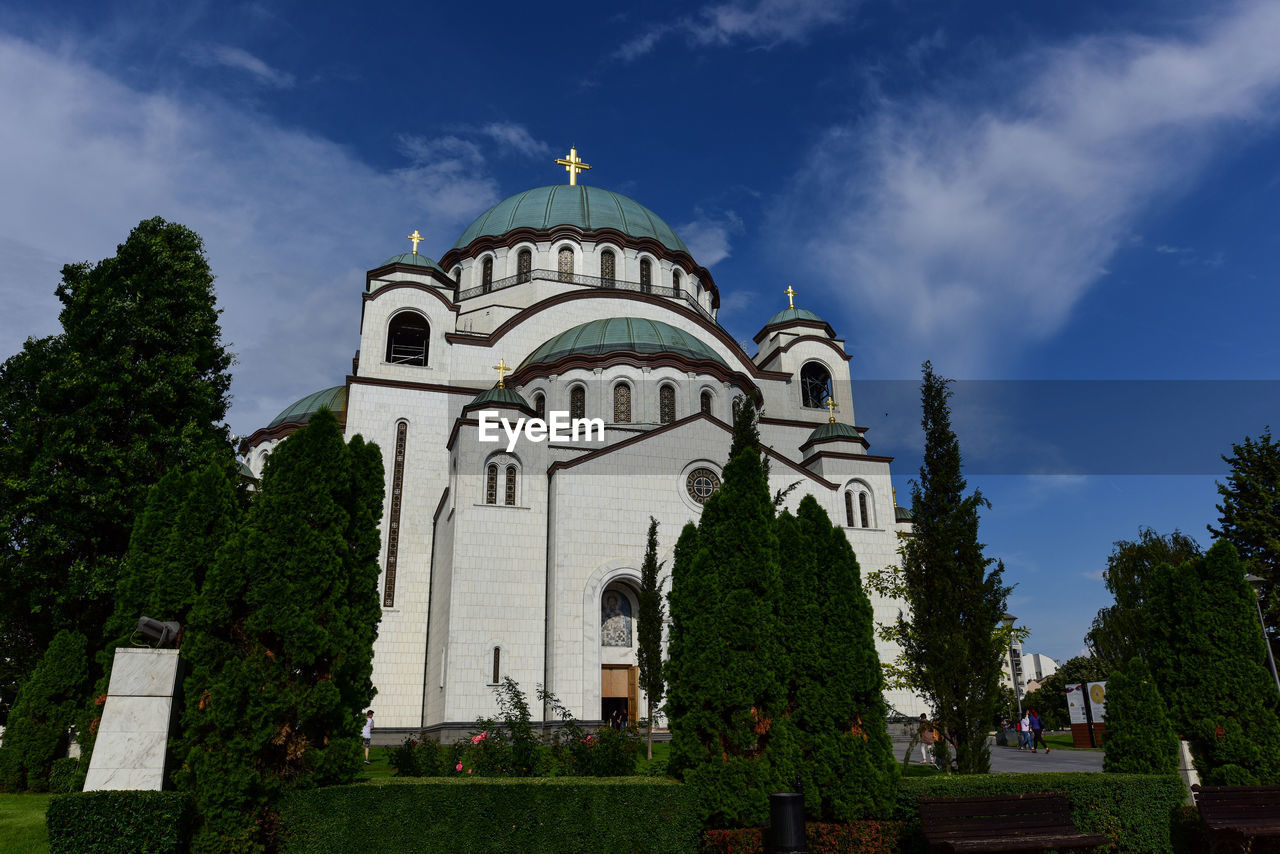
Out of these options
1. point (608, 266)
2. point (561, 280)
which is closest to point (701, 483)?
point (561, 280)

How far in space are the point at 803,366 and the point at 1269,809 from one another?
2222 cm

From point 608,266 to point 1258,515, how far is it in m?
20.8

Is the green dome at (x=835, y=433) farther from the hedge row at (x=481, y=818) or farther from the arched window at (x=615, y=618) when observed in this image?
the hedge row at (x=481, y=818)

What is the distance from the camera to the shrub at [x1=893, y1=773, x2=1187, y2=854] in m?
8.94

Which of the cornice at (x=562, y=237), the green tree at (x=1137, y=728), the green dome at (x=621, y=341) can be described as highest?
the cornice at (x=562, y=237)

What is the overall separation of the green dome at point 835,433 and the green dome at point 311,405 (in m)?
16.6

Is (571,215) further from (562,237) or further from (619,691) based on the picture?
(619,691)

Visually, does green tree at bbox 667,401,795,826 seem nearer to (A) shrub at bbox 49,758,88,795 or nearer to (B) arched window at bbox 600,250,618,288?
(A) shrub at bbox 49,758,88,795

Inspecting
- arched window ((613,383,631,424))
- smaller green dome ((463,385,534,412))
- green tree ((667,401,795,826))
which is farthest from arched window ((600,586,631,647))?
green tree ((667,401,795,826))

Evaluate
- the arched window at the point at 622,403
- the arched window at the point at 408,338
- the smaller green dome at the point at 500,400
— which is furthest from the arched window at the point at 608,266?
the smaller green dome at the point at 500,400

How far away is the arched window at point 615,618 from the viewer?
2083cm

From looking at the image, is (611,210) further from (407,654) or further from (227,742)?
(227,742)

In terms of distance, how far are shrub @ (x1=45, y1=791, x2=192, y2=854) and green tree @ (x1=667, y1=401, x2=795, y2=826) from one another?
4.99 meters

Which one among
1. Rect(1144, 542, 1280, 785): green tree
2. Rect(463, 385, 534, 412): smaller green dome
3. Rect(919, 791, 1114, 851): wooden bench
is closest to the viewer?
Rect(919, 791, 1114, 851): wooden bench
